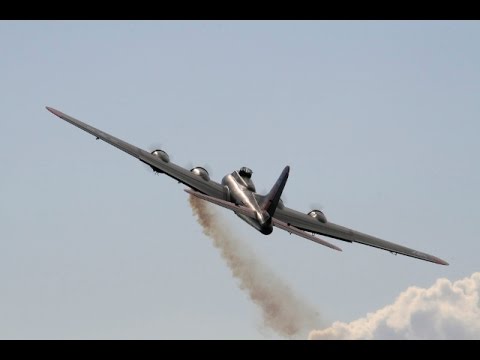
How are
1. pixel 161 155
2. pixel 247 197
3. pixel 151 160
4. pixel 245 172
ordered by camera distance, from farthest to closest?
pixel 245 172 < pixel 161 155 < pixel 151 160 < pixel 247 197

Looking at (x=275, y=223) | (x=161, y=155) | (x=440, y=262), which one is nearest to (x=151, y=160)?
(x=161, y=155)

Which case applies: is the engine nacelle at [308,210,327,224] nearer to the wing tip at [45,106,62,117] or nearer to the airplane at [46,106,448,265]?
the airplane at [46,106,448,265]

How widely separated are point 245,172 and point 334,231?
1292 centimetres

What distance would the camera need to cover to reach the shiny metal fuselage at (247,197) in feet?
259

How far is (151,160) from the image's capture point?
86625 mm

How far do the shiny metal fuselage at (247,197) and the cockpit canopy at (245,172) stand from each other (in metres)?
0.44

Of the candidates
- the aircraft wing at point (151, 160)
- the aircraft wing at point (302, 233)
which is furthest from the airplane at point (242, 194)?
the aircraft wing at point (302, 233)

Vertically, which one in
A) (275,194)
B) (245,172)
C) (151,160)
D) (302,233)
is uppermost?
(245,172)

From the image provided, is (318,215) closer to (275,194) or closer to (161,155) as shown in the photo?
(275,194)

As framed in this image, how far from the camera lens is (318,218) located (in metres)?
91.8

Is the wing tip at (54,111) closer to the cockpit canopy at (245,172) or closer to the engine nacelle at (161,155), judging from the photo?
the engine nacelle at (161,155)

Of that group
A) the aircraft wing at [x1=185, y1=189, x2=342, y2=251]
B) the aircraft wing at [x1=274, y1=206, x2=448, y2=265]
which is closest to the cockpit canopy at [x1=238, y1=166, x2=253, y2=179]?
the aircraft wing at [x1=274, y1=206, x2=448, y2=265]
